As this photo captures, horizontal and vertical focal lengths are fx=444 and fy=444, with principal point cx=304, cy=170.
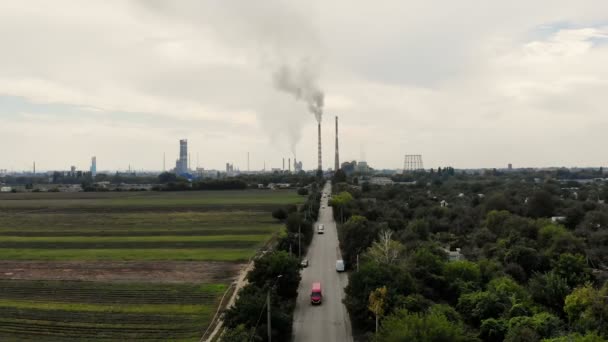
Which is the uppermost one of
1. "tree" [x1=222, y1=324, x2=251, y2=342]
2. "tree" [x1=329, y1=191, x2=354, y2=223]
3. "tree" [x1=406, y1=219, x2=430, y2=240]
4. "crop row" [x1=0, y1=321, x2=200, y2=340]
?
"tree" [x1=329, y1=191, x2=354, y2=223]

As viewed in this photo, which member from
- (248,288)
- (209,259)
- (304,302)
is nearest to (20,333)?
(248,288)

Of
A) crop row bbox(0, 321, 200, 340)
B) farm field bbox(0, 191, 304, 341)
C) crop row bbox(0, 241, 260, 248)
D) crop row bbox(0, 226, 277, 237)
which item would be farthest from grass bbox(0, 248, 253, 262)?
crop row bbox(0, 321, 200, 340)

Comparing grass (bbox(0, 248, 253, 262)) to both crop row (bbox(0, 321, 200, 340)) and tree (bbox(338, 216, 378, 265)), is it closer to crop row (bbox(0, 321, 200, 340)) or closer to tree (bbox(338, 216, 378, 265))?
tree (bbox(338, 216, 378, 265))

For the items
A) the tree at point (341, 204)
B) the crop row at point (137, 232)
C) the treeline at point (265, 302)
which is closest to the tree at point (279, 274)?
the treeline at point (265, 302)

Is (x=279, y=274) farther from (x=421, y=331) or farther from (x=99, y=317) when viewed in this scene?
(x=421, y=331)

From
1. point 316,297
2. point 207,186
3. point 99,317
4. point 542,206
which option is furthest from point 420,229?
point 207,186
